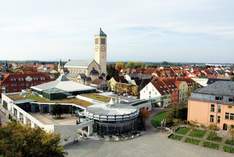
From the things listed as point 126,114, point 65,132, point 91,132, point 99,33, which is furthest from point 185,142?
point 99,33

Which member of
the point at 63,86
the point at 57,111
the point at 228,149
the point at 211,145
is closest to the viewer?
the point at 228,149

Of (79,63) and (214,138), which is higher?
(79,63)

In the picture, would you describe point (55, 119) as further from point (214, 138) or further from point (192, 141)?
point (214, 138)

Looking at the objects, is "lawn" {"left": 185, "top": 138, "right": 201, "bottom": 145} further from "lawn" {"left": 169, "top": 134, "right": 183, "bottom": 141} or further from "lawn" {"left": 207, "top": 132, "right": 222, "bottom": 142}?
"lawn" {"left": 207, "top": 132, "right": 222, "bottom": 142}

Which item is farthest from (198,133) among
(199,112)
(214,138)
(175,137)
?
(199,112)

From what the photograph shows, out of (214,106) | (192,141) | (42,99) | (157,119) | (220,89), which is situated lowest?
(192,141)

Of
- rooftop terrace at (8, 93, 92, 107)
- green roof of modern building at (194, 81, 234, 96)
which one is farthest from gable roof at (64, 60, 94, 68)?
green roof of modern building at (194, 81, 234, 96)

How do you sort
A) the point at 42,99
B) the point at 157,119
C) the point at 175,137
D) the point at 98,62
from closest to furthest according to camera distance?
the point at 175,137 < the point at 157,119 < the point at 42,99 < the point at 98,62
